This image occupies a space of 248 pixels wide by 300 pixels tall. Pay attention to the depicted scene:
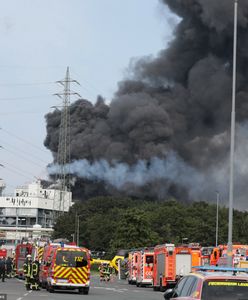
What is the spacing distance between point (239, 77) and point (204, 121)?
19.7 metres

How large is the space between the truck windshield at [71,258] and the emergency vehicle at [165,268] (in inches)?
330

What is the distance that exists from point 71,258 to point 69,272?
2.32 ft

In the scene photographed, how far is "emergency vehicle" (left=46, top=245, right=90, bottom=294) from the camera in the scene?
1378 inches

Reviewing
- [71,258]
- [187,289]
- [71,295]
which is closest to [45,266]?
[71,258]

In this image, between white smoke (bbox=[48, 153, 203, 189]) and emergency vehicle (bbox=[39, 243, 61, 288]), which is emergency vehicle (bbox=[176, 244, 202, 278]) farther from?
white smoke (bbox=[48, 153, 203, 189])

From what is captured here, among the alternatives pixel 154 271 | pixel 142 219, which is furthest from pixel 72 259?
pixel 142 219

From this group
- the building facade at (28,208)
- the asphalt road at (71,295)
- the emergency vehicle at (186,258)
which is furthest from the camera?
the building facade at (28,208)

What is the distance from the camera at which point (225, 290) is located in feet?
37.6

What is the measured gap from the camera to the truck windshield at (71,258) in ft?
115

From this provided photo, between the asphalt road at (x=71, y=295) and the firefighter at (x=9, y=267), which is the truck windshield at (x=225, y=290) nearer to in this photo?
the asphalt road at (x=71, y=295)

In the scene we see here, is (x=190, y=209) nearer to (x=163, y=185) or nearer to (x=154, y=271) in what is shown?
(x=163, y=185)

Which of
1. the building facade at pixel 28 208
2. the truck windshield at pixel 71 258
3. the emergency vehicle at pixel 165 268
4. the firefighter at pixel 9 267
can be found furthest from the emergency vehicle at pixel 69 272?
the building facade at pixel 28 208

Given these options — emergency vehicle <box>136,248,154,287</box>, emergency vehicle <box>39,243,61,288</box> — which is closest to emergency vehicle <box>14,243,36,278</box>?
emergency vehicle <box>136,248,154,287</box>

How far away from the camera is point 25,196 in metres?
189
